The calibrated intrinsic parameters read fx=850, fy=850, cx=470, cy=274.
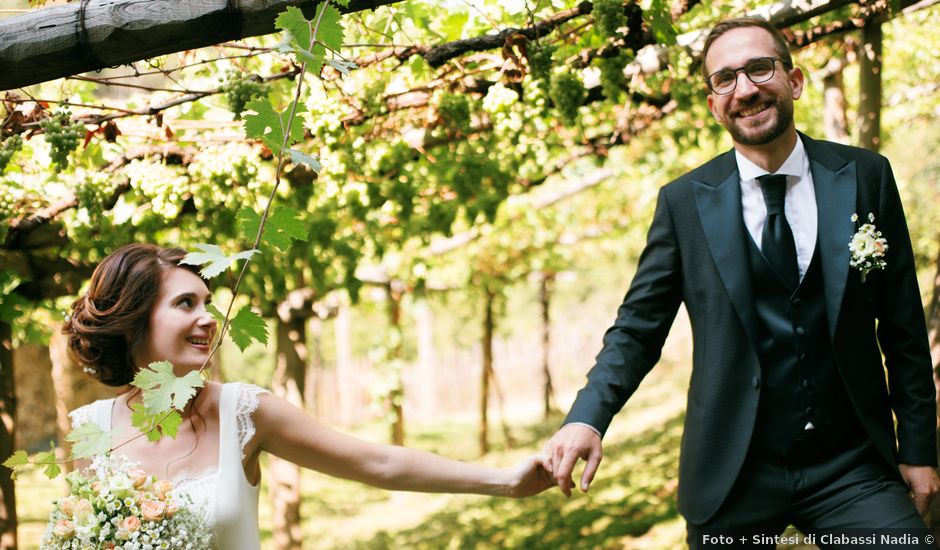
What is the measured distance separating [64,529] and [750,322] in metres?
2.07

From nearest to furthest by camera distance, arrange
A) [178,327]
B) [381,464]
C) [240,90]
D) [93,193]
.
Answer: [178,327], [381,464], [240,90], [93,193]

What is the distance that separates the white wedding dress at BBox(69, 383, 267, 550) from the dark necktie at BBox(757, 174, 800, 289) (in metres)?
1.74

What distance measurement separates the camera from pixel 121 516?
2.38 metres

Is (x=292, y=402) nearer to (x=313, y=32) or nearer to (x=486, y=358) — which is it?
(x=313, y=32)

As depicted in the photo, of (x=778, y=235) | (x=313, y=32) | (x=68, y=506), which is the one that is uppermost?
(x=313, y=32)

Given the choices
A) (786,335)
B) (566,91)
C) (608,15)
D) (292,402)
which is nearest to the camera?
(786,335)

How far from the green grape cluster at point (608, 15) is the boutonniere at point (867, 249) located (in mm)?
1209

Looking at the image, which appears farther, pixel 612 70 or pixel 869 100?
pixel 869 100

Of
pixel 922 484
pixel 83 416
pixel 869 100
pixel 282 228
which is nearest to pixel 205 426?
pixel 83 416

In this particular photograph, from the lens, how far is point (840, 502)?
2.44m

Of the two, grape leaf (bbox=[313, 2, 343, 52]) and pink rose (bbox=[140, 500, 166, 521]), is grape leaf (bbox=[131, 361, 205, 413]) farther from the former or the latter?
grape leaf (bbox=[313, 2, 343, 52])

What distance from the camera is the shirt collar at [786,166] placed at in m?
2.64

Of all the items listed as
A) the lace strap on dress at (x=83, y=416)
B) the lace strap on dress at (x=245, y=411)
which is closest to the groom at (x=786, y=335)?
the lace strap on dress at (x=245, y=411)

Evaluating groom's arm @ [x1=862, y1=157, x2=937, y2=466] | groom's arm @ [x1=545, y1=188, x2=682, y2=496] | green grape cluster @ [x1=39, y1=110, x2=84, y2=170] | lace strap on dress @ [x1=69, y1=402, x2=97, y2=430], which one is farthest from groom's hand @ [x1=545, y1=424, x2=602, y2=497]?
green grape cluster @ [x1=39, y1=110, x2=84, y2=170]
